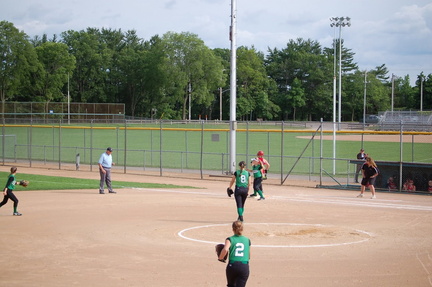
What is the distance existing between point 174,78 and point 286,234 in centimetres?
8771

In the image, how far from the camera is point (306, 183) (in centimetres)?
3111

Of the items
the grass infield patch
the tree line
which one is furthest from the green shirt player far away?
the tree line

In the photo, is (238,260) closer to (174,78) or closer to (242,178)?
(242,178)

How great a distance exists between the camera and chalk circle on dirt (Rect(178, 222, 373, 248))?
46.8 feet

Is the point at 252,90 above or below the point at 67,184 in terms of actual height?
above

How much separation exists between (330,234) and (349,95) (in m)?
98.1

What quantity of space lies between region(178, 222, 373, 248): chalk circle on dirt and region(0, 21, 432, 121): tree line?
8152cm

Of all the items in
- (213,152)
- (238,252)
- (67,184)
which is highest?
(238,252)

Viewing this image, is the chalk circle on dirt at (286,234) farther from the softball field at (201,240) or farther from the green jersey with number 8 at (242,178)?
the green jersey with number 8 at (242,178)

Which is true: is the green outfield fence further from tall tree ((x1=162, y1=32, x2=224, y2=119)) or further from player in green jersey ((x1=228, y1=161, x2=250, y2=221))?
tall tree ((x1=162, y1=32, x2=224, y2=119))

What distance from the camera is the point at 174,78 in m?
101

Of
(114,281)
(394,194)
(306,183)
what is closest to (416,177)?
(394,194)

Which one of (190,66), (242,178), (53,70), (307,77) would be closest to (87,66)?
(53,70)

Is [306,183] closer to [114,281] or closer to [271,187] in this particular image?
[271,187]
